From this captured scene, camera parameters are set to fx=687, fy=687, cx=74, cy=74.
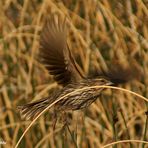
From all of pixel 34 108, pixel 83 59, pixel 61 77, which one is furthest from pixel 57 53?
pixel 83 59

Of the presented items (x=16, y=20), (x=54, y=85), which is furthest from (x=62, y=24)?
(x=16, y=20)

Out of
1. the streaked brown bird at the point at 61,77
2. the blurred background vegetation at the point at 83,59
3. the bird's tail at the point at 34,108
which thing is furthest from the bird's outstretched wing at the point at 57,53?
the blurred background vegetation at the point at 83,59

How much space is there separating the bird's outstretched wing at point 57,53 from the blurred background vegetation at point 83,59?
2.98 feet

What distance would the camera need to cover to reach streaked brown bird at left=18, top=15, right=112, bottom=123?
200 cm

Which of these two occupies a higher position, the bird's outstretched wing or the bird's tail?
the bird's outstretched wing

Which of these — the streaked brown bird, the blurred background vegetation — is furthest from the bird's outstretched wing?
the blurred background vegetation

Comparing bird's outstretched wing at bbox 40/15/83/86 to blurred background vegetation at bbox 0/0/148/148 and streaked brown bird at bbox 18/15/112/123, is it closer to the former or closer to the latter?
streaked brown bird at bbox 18/15/112/123

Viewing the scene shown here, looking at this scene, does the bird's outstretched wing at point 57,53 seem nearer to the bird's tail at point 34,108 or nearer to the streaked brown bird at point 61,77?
the streaked brown bird at point 61,77

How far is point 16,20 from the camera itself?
4090 millimetres

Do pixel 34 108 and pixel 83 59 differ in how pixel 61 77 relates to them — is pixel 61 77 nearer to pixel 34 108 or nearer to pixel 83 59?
pixel 34 108

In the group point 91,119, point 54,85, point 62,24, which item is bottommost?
point 91,119

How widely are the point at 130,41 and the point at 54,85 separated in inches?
22.1

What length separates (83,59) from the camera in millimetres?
3439

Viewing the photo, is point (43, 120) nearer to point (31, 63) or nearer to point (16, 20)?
point (31, 63)
